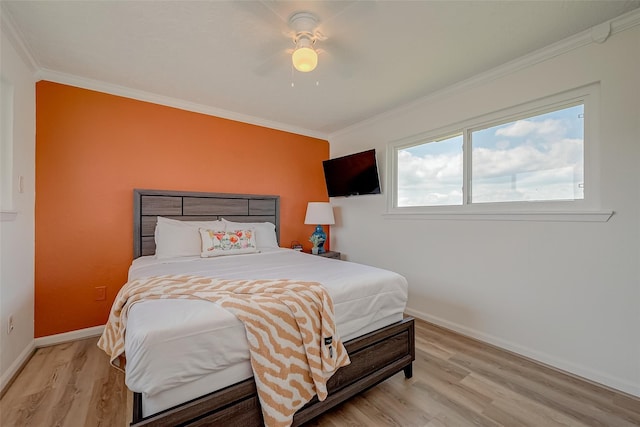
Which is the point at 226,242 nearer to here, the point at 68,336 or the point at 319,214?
the point at 319,214

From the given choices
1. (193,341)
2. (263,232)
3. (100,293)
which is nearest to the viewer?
(193,341)

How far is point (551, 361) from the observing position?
2.10 metres

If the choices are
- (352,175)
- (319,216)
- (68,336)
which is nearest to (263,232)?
(319,216)

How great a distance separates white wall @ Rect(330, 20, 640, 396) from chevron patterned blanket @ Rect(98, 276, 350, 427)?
67.1 inches

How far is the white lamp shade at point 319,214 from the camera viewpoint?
379 centimetres

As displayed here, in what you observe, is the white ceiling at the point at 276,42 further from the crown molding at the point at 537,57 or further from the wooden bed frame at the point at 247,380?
the wooden bed frame at the point at 247,380

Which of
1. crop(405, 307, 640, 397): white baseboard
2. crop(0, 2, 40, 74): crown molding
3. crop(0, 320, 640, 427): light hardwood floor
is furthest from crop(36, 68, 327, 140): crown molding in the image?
crop(405, 307, 640, 397): white baseboard

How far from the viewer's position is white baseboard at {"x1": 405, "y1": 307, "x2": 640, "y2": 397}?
1797 mm

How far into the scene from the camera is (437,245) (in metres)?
2.90

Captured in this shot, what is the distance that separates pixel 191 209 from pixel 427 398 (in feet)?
9.26

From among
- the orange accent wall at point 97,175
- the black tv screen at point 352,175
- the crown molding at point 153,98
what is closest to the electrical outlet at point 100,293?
the orange accent wall at point 97,175

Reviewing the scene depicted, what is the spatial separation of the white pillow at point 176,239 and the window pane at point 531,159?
9.26ft

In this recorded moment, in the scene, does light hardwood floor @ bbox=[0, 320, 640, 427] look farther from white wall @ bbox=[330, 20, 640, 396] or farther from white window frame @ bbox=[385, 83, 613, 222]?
white window frame @ bbox=[385, 83, 613, 222]

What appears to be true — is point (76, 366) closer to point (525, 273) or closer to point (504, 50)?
point (525, 273)
